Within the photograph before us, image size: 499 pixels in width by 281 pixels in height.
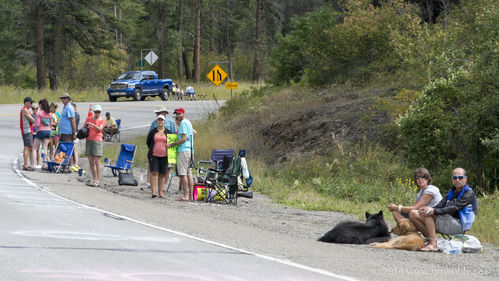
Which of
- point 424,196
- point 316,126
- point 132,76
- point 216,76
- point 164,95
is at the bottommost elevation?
point 424,196

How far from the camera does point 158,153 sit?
1512 centimetres

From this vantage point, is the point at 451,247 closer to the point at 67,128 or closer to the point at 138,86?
the point at 67,128

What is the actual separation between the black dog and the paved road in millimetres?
1868

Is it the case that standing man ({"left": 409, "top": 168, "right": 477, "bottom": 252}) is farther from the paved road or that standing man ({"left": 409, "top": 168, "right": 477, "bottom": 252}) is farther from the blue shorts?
the blue shorts

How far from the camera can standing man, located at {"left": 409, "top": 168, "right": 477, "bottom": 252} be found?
10055 millimetres

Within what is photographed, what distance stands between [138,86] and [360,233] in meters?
40.1

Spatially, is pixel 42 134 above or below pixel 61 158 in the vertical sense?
above

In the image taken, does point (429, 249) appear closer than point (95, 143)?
Yes

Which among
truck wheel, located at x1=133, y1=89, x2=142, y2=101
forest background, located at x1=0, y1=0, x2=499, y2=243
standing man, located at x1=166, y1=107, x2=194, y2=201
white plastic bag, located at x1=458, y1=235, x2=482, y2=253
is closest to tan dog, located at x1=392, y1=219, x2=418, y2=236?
white plastic bag, located at x1=458, y1=235, x2=482, y2=253

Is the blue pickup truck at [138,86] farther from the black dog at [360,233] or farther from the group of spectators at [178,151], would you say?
the black dog at [360,233]

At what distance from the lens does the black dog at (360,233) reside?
34.4 ft

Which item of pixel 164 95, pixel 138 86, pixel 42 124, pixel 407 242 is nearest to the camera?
pixel 407 242

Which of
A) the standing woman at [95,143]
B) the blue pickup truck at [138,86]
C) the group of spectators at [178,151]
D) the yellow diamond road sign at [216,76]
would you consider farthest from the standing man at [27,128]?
the blue pickup truck at [138,86]

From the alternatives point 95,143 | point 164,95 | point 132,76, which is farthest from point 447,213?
point 164,95
